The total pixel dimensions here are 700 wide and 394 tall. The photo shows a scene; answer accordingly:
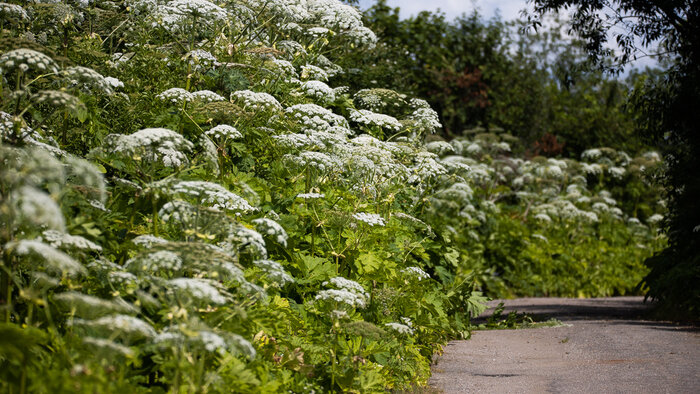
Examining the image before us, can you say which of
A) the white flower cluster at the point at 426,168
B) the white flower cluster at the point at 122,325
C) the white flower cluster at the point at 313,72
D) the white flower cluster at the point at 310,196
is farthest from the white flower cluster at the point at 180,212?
the white flower cluster at the point at 313,72

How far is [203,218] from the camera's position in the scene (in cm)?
366

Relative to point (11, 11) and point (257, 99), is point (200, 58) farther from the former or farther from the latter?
point (11, 11)

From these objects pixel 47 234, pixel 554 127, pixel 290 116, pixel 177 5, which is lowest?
pixel 47 234

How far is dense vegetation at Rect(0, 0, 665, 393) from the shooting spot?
9.77ft

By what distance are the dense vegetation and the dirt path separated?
429mm

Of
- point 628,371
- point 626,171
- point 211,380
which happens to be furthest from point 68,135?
point 626,171

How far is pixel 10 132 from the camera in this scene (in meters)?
3.94

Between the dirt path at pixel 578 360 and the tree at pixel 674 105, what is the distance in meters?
0.90

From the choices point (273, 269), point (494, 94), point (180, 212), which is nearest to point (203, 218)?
point (180, 212)

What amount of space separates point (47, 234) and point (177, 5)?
3.02 meters

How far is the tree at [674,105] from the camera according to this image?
31.7ft

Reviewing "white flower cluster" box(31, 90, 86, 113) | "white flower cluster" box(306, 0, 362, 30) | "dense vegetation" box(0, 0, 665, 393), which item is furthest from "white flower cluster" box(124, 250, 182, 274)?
"white flower cluster" box(306, 0, 362, 30)

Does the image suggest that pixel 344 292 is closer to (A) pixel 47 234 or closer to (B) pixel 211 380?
(B) pixel 211 380

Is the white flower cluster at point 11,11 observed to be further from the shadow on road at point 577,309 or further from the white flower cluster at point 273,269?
the shadow on road at point 577,309
